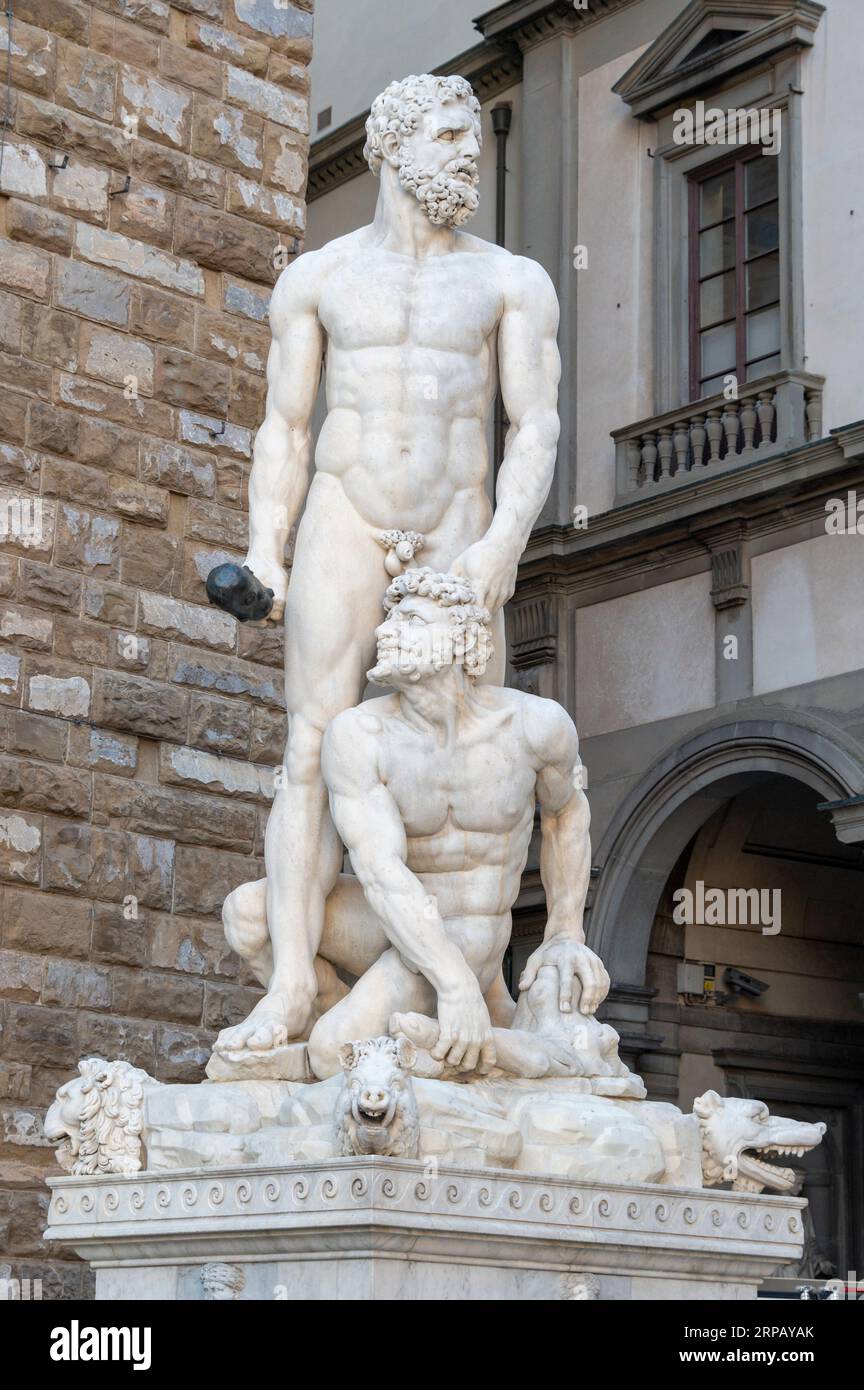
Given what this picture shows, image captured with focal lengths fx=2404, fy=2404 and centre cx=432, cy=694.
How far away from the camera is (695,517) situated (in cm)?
1520

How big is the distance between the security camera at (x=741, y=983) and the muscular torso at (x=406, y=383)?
9.93 m

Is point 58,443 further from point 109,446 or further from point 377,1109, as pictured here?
point 377,1109

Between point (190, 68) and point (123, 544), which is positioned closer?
point (123, 544)

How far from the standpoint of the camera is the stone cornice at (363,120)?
17.5 meters

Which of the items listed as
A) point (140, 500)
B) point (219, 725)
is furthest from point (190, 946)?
point (140, 500)

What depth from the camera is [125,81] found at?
9109mm

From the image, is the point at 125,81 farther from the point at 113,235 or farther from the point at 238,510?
the point at 238,510

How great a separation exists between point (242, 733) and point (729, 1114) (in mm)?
3587

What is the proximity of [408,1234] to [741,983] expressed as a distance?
1094cm

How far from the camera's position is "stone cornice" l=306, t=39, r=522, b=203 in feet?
57.6

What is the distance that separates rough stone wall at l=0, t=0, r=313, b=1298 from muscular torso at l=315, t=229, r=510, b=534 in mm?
2624

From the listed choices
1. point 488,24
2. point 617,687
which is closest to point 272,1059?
point 617,687

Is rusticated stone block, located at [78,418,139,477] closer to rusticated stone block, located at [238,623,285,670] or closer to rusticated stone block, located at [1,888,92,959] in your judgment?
rusticated stone block, located at [238,623,285,670]

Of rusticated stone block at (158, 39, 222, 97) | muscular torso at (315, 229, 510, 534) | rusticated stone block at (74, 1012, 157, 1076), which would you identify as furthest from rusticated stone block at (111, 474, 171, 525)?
muscular torso at (315, 229, 510, 534)
